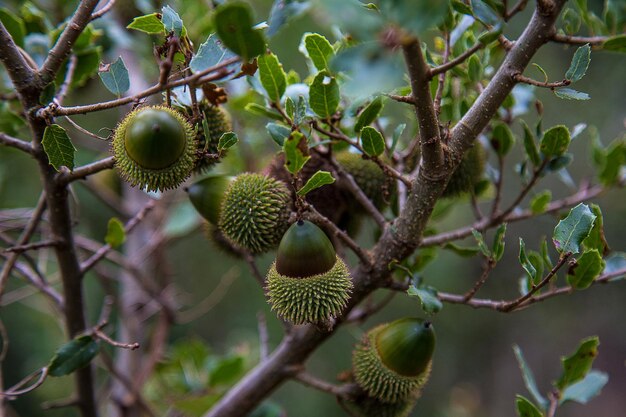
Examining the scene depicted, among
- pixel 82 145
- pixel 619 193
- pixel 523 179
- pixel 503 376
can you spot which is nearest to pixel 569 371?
pixel 523 179

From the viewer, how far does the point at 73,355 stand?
0.93 metres

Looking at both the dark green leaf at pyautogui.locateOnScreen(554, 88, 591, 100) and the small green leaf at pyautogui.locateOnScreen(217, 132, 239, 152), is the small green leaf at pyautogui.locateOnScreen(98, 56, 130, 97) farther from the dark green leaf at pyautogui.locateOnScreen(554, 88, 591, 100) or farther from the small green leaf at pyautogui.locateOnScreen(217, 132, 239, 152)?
the dark green leaf at pyautogui.locateOnScreen(554, 88, 591, 100)

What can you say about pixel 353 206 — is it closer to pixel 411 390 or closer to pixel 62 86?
pixel 411 390

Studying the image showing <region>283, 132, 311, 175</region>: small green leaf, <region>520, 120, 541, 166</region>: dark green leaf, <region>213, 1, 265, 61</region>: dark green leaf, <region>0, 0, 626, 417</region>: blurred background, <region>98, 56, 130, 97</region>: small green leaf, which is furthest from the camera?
<region>0, 0, 626, 417</region>: blurred background

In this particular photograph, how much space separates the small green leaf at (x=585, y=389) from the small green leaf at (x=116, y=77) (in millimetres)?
884

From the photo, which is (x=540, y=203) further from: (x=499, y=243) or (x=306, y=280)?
(x=306, y=280)

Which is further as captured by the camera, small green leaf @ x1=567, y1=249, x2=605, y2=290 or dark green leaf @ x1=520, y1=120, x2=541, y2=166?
dark green leaf @ x1=520, y1=120, x2=541, y2=166

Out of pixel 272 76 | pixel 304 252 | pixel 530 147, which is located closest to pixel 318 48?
pixel 272 76

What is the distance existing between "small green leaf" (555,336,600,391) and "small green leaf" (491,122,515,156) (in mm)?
371

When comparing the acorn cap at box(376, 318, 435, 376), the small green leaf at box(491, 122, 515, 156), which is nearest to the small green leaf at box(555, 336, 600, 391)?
the acorn cap at box(376, 318, 435, 376)

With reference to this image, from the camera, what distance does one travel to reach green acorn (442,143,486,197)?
1043mm

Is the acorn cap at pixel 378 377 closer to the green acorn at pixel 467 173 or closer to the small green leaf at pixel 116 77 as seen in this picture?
the green acorn at pixel 467 173

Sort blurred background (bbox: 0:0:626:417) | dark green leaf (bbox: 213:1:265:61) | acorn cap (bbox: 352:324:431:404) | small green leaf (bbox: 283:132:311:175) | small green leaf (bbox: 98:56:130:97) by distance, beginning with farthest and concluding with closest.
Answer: blurred background (bbox: 0:0:626:417) < acorn cap (bbox: 352:324:431:404) < small green leaf (bbox: 98:56:130:97) < small green leaf (bbox: 283:132:311:175) < dark green leaf (bbox: 213:1:265:61)

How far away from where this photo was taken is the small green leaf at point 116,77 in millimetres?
818
